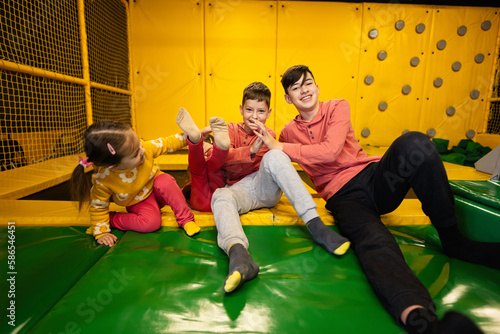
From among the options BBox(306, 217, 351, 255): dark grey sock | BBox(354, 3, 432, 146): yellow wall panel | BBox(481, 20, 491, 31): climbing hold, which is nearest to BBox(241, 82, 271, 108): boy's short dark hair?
BBox(306, 217, 351, 255): dark grey sock

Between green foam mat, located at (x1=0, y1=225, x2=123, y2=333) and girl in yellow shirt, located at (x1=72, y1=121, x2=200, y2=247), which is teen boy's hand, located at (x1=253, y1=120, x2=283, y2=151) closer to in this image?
girl in yellow shirt, located at (x1=72, y1=121, x2=200, y2=247)

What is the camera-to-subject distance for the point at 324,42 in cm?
305

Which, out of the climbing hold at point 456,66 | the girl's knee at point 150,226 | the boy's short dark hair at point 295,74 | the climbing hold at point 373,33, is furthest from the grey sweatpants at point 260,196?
the climbing hold at point 456,66

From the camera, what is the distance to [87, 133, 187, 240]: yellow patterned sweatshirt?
1.21 meters

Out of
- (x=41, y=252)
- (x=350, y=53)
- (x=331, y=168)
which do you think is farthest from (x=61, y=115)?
(x=350, y=53)

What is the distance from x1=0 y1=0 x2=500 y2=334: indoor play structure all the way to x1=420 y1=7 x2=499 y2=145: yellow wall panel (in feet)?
0.05

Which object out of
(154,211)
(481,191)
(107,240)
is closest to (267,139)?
(154,211)

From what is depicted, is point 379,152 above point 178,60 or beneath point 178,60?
beneath

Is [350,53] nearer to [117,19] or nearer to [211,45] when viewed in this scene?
[211,45]

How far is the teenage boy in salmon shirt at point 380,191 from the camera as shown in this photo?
734 mm

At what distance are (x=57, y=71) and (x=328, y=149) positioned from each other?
7.44 feet

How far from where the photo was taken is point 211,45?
3.00 metres

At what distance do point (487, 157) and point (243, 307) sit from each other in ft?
8.19

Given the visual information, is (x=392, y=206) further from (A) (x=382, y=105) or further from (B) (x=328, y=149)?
(A) (x=382, y=105)
